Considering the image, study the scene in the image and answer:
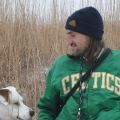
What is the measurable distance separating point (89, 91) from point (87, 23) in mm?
441

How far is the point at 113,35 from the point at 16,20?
1.49 meters

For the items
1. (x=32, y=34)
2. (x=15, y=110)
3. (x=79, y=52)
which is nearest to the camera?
(x=79, y=52)

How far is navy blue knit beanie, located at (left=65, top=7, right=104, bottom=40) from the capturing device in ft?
3.97

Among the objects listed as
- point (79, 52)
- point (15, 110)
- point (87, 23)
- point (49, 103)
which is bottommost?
point (15, 110)

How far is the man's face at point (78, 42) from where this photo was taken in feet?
3.89

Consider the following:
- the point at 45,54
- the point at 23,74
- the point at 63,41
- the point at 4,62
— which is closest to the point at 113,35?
the point at 63,41

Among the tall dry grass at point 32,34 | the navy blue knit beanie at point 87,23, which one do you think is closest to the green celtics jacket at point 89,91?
the navy blue knit beanie at point 87,23

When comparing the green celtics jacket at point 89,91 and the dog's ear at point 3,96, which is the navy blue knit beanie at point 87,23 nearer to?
the green celtics jacket at point 89,91

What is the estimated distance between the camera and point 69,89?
114 cm

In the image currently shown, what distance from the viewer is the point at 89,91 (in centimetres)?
107

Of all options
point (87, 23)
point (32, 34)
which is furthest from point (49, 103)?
point (32, 34)

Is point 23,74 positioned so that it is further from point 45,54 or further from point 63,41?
point 63,41

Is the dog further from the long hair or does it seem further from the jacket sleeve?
the long hair

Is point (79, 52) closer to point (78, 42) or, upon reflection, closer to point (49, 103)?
point (78, 42)
